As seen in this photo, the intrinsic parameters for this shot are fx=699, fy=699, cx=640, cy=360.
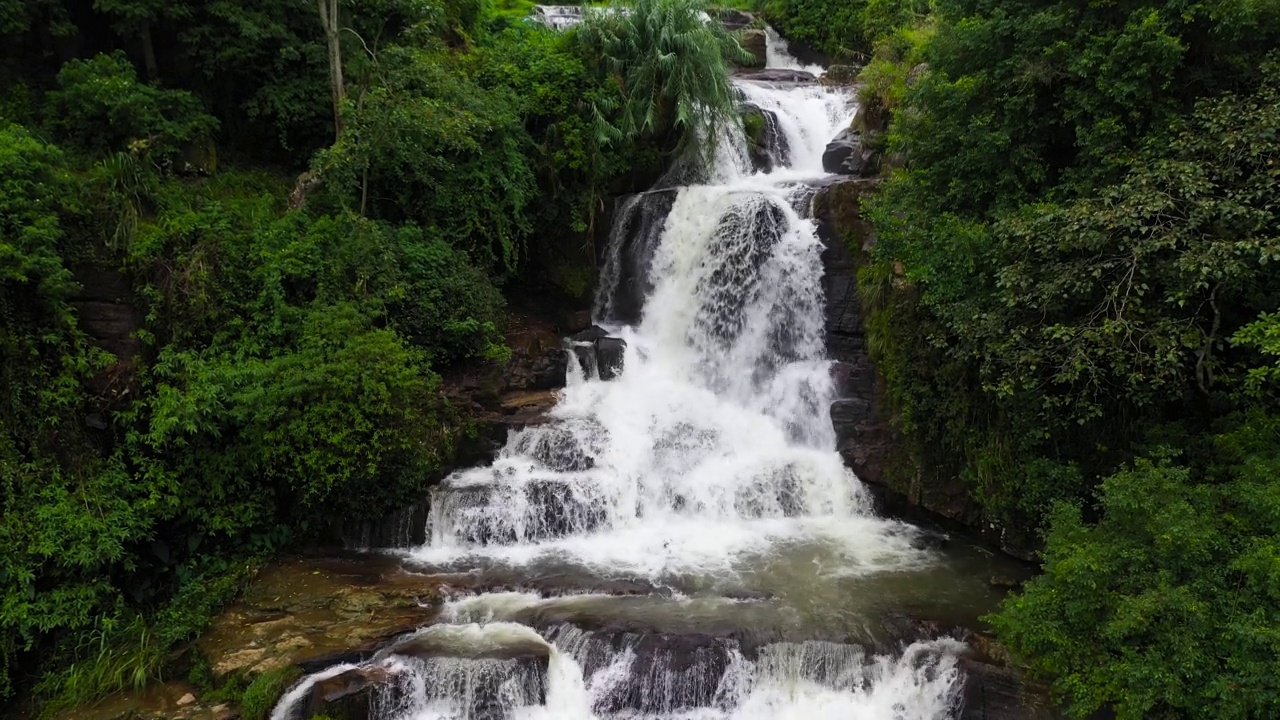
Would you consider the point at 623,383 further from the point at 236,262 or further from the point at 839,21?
the point at 839,21

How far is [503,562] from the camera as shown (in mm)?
10383

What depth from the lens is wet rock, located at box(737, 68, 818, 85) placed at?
70.8 ft

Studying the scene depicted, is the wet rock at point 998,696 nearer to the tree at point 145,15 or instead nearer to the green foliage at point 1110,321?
the green foliage at point 1110,321

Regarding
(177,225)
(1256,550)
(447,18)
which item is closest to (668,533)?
(1256,550)

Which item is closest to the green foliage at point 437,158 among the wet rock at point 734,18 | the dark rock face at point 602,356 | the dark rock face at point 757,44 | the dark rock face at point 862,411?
the dark rock face at point 602,356

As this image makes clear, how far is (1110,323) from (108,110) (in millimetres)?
14358

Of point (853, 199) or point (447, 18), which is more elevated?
point (447, 18)

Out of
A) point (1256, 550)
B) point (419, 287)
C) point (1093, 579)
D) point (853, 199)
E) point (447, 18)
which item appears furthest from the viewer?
point (447, 18)

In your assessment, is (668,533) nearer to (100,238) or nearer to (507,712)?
(507,712)

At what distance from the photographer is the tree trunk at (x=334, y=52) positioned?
12078 mm

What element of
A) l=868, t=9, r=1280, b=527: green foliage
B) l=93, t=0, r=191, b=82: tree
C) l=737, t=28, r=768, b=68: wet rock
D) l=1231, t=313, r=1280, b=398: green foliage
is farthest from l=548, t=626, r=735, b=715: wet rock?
l=737, t=28, r=768, b=68: wet rock

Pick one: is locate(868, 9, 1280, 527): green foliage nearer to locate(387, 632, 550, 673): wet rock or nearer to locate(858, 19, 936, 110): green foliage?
locate(858, 19, 936, 110): green foliage

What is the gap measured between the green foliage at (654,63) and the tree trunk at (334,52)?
5.08m

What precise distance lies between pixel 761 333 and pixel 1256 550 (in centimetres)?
912
